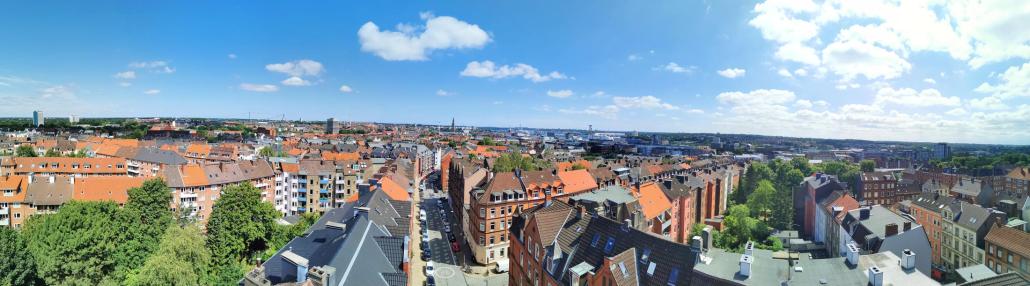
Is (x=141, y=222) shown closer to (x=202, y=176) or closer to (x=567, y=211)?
(x=202, y=176)

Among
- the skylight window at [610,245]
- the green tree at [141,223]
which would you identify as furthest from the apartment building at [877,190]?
the green tree at [141,223]

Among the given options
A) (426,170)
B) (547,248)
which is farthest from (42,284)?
(426,170)

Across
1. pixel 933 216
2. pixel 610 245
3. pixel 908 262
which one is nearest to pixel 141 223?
pixel 610 245

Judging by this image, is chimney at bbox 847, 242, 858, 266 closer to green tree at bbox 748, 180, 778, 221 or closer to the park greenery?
the park greenery

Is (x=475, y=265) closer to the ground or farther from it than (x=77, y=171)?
closer to the ground

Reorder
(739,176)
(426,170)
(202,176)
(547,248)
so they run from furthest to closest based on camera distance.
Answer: (426,170), (739,176), (202,176), (547,248)

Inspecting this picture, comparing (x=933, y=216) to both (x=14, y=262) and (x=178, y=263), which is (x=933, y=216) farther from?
(x=14, y=262)
